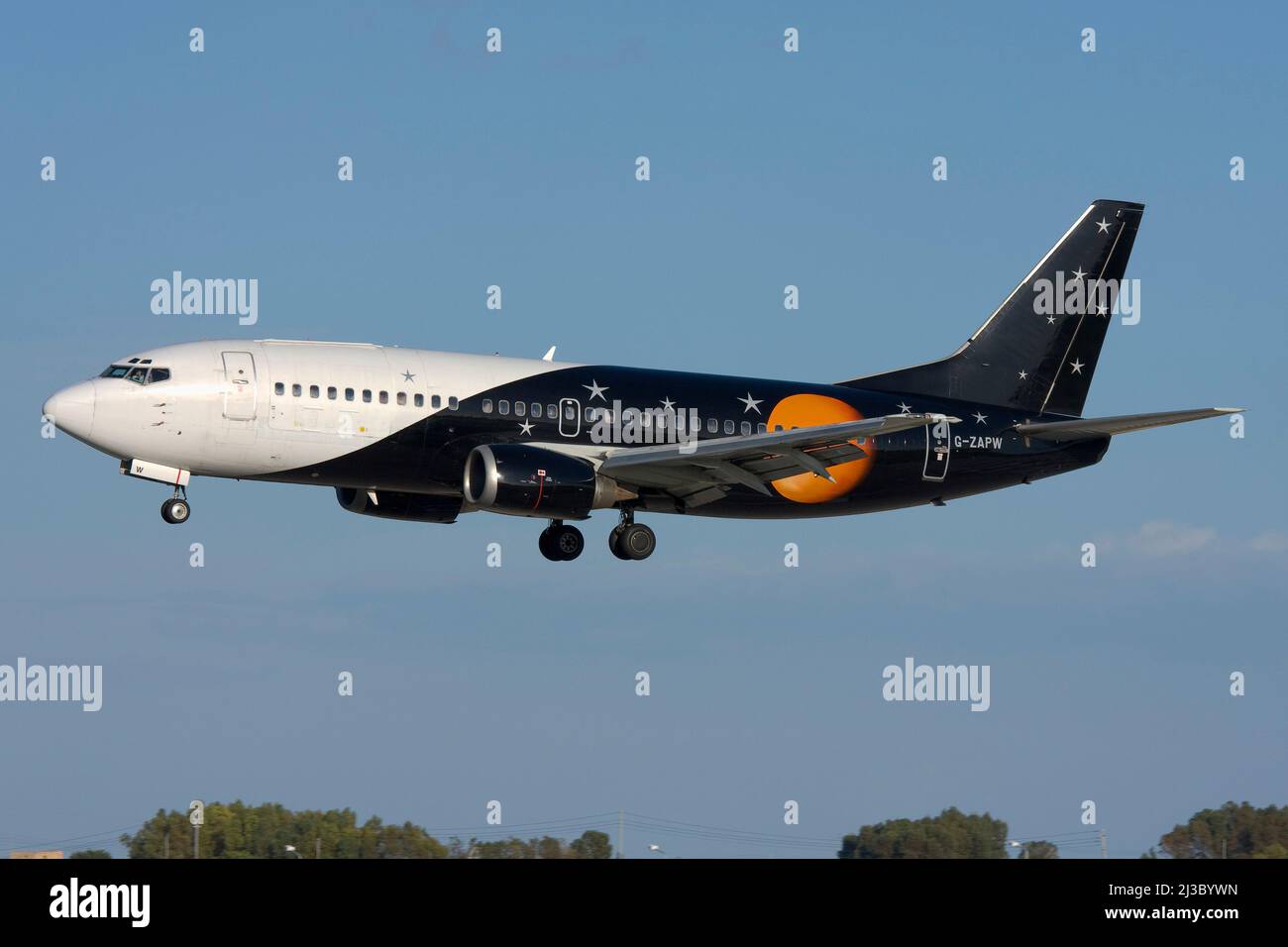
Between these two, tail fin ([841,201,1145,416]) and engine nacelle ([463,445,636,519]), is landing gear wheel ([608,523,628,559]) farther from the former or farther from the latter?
tail fin ([841,201,1145,416])

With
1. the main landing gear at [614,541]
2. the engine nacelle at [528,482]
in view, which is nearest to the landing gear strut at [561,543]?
the main landing gear at [614,541]

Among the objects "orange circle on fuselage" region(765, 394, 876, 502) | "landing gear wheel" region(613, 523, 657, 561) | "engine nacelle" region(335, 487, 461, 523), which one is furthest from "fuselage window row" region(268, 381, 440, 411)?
"orange circle on fuselage" region(765, 394, 876, 502)

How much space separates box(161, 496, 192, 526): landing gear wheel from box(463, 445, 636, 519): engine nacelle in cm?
732

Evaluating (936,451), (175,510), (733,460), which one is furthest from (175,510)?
(936,451)

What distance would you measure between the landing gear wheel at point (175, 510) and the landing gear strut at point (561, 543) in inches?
414

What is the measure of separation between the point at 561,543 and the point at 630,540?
6.59 feet

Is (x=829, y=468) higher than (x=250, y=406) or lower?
lower

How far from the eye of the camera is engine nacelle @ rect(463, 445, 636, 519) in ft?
160

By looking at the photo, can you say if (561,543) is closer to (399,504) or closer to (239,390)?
(399,504)

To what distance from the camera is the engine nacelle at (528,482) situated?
160 ft

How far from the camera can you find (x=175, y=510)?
48.7m

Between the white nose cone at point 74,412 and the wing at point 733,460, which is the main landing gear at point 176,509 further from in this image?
the wing at point 733,460
